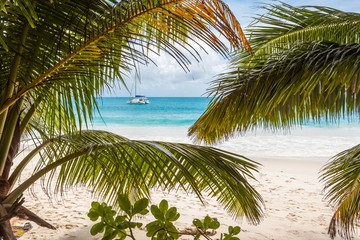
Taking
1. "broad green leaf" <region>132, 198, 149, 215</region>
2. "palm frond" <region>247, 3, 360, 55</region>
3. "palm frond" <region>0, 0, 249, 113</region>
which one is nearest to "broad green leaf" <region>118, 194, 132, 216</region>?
"broad green leaf" <region>132, 198, 149, 215</region>

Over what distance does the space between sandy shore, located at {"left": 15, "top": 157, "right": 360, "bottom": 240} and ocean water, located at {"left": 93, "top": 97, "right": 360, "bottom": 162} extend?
1.20m

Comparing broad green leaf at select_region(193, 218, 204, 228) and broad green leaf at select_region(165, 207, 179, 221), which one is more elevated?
broad green leaf at select_region(165, 207, 179, 221)

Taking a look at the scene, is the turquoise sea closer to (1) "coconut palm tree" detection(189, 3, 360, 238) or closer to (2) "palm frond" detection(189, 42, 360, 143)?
(1) "coconut palm tree" detection(189, 3, 360, 238)

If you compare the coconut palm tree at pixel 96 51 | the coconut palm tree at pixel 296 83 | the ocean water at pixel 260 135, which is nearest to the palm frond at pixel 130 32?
the coconut palm tree at pixel 96 51

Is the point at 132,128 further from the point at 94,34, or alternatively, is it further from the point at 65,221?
the point at 94,34

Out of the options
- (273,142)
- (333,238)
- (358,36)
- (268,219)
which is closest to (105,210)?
(358,36)

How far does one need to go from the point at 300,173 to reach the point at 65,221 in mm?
5887

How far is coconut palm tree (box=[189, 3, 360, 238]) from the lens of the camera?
6.40 feet

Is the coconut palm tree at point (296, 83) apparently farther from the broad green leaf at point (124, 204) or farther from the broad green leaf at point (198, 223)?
the broad green leaf at point (124, 204)

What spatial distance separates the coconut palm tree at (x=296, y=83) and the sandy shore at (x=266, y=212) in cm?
78

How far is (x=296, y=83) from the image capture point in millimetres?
1978

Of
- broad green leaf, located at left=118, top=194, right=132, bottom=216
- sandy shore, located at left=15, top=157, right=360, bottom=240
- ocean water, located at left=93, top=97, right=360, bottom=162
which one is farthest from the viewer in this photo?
ocean water, located at left=93, top=97, right=360, bottom=162

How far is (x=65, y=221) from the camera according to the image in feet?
13.2

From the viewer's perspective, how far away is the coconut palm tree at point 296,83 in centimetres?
195
